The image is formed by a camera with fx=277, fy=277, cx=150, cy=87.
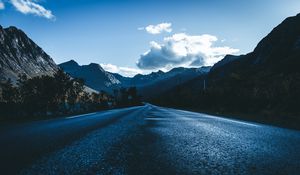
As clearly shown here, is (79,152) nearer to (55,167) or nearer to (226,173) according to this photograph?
(55,167)

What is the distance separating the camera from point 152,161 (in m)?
4.59

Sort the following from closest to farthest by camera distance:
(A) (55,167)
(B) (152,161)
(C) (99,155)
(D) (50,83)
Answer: (A) (55,167) → (B) (152,161) → (C) (99,155) → (D) (50,83)

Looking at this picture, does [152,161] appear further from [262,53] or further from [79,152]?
[262,53]

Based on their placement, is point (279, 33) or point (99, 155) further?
point (279, 33)

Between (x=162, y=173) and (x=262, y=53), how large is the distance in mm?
141517

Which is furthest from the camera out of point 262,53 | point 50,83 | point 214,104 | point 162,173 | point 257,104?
point 262,53

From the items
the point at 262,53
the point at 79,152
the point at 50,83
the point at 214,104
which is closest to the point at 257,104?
the point at 214,104

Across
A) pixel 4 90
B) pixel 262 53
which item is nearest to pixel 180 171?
pixel 4 90

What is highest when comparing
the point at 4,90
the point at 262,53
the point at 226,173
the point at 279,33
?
the point at 279,33

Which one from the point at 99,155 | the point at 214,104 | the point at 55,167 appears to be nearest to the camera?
the point at 55,167

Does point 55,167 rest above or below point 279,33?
below

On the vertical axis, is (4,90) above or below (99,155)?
above

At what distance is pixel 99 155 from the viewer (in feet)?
16.7

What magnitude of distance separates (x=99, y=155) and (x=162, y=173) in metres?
1.72
